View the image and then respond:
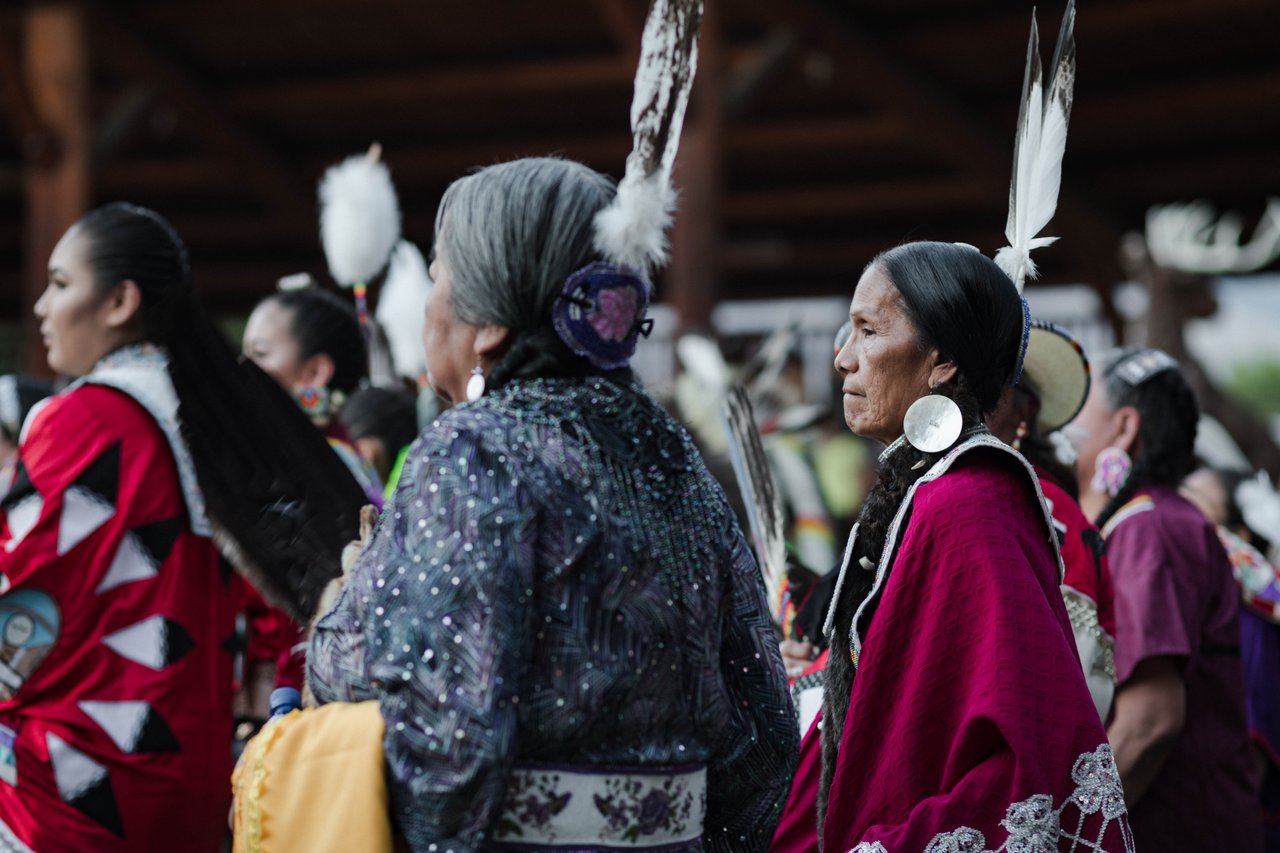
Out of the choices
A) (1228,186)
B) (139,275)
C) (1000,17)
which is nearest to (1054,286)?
(1228,186)

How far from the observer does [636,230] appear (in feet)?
5.09

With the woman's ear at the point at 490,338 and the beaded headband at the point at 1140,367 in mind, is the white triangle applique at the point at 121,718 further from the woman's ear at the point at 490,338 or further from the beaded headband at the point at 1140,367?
the beaded headband at the point at 1140,367

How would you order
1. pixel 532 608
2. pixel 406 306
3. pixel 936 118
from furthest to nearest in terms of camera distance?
pixel 936 118
pixel 406 306
pixel 532 608

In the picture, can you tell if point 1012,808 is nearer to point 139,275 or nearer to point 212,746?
point 212,746

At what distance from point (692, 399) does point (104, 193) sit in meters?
7.38

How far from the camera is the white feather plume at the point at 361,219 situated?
10.3ft

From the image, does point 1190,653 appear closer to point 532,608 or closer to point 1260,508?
point 532,608

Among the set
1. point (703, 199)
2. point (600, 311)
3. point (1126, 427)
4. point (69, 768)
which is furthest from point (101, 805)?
point (703, 199)

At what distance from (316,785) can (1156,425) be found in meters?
1.99

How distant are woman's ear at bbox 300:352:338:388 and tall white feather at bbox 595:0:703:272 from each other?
1.64 meters

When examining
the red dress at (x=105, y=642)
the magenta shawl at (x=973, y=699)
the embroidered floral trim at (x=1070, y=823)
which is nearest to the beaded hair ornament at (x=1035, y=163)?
the magenta shawl at (x=973, y=699)

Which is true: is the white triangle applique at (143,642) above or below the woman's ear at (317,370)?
below

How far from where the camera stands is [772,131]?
10.1 metres

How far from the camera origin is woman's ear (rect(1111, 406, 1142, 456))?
2906 millimetres
